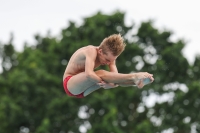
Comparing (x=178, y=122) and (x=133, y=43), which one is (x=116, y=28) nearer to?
(x=133, y=43)

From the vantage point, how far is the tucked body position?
421 inches

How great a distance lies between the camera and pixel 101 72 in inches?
440

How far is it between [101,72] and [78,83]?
21.9 inches

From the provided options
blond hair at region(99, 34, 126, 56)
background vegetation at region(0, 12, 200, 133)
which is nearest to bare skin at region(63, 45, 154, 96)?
blond hair at region(99, 34, 126, 56)

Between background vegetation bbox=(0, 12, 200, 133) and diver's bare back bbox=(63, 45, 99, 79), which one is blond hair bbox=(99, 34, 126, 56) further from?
background vegetation bbox=(0, 12, 200, 133)

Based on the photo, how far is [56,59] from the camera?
123ft

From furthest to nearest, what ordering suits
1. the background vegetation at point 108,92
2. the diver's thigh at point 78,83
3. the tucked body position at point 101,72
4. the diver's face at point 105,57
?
the background vegetation at point 108,92
the diver's thigh at point 78,83
the diver's face at point 105,57
the tucked body position at point 101,72

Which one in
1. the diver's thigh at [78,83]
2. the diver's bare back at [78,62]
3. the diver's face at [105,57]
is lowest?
the diver's thigh at [78,83]

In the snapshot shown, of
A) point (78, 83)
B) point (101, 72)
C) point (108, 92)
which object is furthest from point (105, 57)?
point (108, 92)

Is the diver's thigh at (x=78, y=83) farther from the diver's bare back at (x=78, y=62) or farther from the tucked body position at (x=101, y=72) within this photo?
the diver's bare back at (x=78, y=62)

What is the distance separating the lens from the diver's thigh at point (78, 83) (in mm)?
11206

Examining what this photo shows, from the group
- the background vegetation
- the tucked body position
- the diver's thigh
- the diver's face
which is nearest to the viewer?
the tucked body position

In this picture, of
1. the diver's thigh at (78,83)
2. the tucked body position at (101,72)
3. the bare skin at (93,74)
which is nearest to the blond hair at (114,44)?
the tucked body position at (101,72)

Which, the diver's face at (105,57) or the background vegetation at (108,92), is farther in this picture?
the background vegetation at (108,92)
